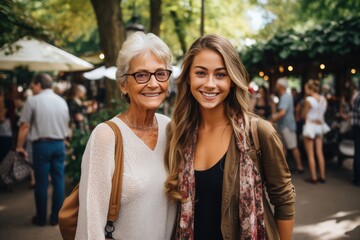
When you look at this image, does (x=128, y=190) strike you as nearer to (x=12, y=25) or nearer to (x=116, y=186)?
(x=116, y=186)

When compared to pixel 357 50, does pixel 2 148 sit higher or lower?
lower

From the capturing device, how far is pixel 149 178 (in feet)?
6.61

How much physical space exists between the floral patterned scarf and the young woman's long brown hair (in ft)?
0.18

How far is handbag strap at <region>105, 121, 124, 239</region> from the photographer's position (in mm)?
1894

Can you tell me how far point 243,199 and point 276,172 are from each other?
25cm

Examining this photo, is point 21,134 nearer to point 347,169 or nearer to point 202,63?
point 202,63

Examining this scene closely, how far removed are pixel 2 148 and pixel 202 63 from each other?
589 centimetres

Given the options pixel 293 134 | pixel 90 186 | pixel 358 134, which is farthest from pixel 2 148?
pixel 358 134

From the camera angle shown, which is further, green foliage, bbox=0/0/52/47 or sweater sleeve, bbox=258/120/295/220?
green foliage, bbox=0/0/52/47

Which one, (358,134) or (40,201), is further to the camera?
(358,134)

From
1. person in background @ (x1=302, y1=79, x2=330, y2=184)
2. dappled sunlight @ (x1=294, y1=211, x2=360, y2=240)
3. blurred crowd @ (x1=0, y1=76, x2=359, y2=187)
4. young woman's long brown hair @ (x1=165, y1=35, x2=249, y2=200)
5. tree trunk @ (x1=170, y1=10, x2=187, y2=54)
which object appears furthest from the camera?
tree trunk @ (x1=170, y1=10, x2=187, y2=54)

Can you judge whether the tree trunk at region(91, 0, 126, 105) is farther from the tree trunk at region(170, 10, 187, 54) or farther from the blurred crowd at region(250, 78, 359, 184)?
the tree trunk at region(170, 10, 187, 54)

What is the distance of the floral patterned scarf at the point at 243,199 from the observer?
1.94 m

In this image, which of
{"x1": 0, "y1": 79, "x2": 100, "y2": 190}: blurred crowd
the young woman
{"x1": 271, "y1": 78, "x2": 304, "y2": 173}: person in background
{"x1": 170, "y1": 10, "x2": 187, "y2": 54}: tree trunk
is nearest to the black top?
the young woman
